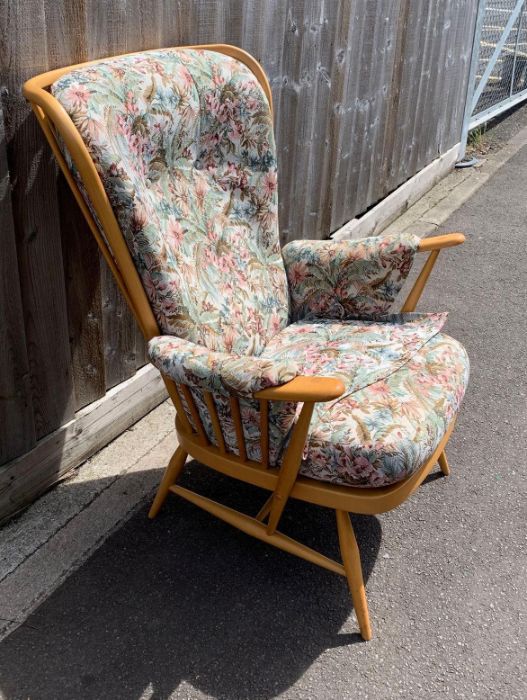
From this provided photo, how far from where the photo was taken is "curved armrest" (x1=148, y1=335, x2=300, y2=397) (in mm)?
1660

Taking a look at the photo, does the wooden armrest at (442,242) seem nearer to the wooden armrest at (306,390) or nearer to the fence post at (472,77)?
the wooden armrest at (306,390)

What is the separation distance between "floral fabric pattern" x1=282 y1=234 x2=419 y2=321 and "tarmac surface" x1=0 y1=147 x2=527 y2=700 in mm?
616

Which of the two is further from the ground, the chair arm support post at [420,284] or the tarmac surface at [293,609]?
the chair arm support post at [420,284]

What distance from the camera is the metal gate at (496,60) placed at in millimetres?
5898

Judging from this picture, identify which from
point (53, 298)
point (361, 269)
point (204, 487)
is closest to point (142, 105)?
point (53, 298)

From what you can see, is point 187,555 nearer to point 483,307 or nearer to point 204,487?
point 204,487

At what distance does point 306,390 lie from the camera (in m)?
1.61

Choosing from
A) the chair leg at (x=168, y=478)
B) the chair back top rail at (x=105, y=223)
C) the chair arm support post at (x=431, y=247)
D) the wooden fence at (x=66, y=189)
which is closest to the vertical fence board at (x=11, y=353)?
the wooden fence at (x=66, y=189)

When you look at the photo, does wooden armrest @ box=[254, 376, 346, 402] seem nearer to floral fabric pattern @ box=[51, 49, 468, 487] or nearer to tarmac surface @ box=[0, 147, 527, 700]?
floral fabric pattern @ box=[51, 49, 468, 487]

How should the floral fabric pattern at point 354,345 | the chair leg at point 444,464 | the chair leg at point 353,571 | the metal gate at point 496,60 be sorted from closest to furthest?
the chair leg at point 353,571 → the floral fabric pattern at point 354,345 → the chair leg at point 444,464 → the metal gate at point 496,60

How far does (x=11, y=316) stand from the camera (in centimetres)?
206

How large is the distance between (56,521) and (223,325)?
2.46 ft

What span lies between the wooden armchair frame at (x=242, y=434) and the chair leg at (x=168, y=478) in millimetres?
124

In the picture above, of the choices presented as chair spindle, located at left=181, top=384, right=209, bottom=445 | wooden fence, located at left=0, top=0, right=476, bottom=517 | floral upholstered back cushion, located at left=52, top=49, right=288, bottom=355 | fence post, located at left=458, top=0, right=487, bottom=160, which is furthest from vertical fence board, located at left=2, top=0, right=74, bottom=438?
fence post, located at left=458, top=0, right=487, bottom=160
